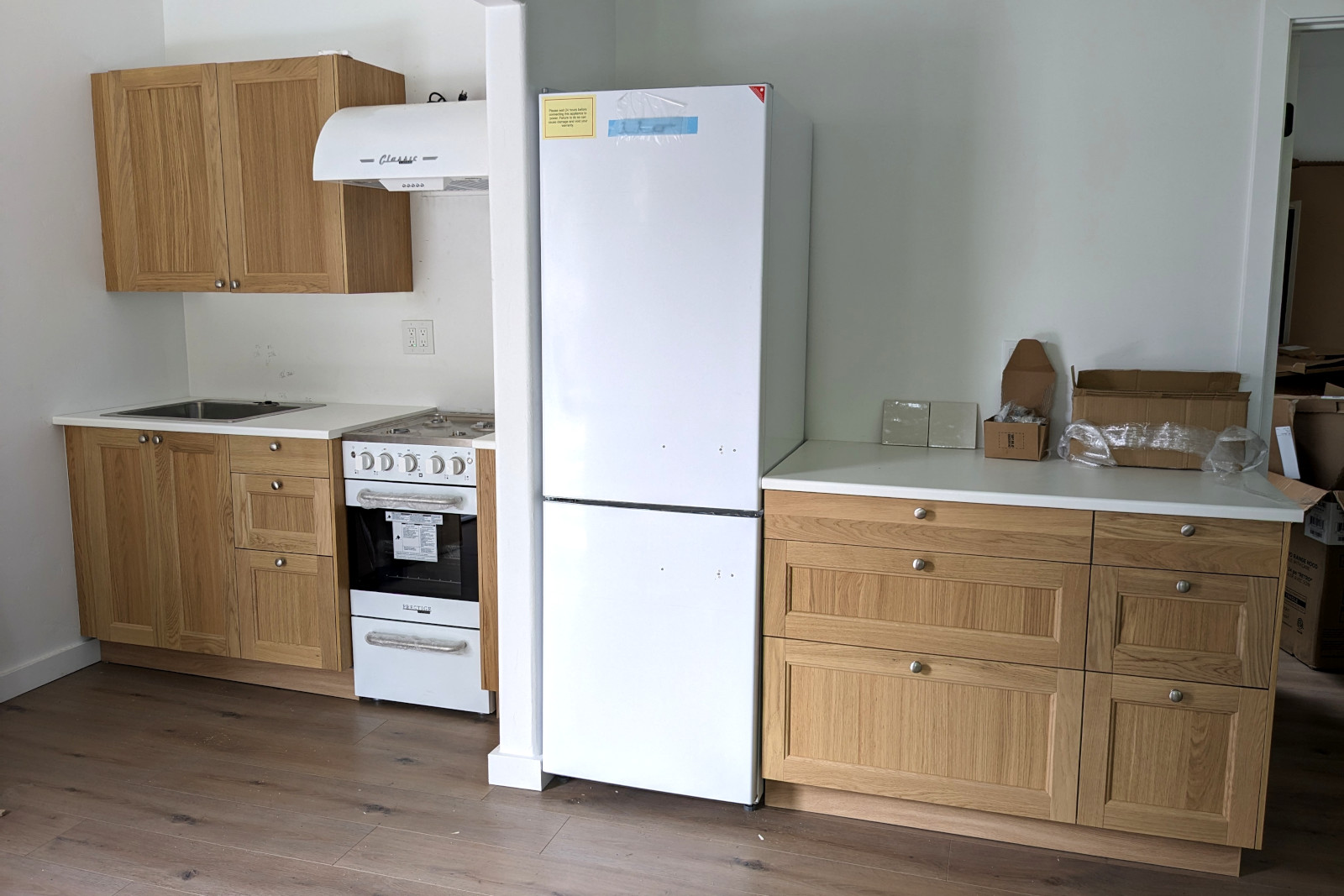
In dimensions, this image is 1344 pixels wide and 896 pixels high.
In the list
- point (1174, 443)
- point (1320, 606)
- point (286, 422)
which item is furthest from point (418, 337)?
point (1320, 606)

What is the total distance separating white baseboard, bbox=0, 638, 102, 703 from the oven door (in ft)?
3.74

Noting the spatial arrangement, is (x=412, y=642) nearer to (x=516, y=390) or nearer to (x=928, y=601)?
(x=516, y=390)

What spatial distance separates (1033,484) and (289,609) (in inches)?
90.8

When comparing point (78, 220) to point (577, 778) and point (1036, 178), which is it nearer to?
point (577, 778)

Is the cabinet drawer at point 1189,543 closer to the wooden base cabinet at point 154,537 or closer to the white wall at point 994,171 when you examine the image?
the white wall at point 994,171

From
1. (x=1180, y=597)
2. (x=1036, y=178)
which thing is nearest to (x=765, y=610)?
(x=1180, y=597)

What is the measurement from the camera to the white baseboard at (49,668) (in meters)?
3.27

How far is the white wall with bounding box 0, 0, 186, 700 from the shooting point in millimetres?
3232

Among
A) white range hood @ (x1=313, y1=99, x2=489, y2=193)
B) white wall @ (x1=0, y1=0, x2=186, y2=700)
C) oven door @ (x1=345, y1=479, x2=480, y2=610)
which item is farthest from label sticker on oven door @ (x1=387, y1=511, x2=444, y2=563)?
white wall @ (x1=0, y1=0, x2=186, y2=700)

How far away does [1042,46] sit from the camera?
2.72m

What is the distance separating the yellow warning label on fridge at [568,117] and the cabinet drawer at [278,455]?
1.28m

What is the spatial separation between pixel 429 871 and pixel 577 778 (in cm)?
54

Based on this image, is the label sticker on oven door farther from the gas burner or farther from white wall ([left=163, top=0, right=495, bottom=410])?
white wall ([left=163, top=0, right=495, bottom=410])

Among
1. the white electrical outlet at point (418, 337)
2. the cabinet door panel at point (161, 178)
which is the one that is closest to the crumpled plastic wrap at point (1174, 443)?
the white electrical outlet at point (418, 337)
